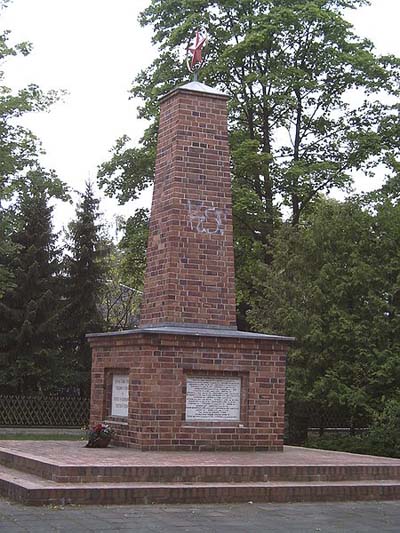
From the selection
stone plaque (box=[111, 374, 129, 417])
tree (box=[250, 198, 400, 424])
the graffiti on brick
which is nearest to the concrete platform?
stone plaque (box=[111, 374, 129, 417])

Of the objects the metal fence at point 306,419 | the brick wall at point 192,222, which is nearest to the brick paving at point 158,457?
the brick wall at point 192,222

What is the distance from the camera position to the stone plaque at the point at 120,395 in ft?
40.5

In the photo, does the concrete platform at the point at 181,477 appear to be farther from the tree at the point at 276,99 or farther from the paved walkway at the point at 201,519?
the tree at the point at 276,99

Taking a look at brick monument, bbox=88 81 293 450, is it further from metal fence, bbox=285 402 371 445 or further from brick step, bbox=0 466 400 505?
metal fence, bbox=285 402 371 445

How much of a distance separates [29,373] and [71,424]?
213 cm

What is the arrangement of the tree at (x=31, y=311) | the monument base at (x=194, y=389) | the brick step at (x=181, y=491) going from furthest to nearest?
the tree at (x=31, y=311)
the monument base at (x=194, y=389)
the brick step at (x=181, y=491)

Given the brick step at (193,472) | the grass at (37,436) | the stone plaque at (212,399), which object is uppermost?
the stone plaque at (212,399)

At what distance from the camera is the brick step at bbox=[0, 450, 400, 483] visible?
30.8ft

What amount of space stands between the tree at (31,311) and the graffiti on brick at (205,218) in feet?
46.1

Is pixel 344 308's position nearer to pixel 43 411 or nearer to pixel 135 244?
pixel 135 244

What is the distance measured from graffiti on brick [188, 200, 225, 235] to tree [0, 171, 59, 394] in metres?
14.0

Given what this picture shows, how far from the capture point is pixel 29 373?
88.2 feet

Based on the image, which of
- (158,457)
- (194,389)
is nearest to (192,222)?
(194,389)

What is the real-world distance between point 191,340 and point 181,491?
2942mm
